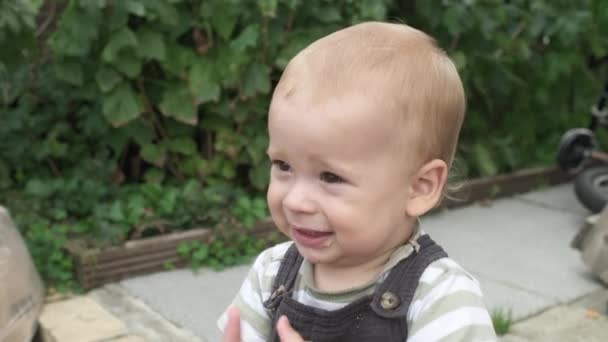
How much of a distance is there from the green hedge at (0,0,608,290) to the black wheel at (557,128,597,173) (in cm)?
75

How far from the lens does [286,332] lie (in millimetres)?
1437

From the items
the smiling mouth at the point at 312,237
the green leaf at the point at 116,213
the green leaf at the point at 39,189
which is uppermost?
the smiling mouth at the point at 312,237

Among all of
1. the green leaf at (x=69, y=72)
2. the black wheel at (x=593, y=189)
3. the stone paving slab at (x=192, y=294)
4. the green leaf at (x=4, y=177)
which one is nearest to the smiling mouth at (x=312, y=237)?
the stone paving slab at (x=192, y=294)

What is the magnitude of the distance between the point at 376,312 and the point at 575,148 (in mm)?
3112

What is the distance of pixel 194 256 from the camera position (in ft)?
10.4

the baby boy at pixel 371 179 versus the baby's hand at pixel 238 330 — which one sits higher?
the baby boy at pixel 371 179

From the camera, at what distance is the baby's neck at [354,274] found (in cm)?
154

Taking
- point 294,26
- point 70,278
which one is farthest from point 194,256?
point 294,26

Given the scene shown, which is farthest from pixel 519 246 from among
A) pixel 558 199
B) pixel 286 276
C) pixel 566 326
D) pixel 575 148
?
pixel 286 276

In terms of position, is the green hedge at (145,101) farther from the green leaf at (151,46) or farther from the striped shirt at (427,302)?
the striped shirt at (427,302)

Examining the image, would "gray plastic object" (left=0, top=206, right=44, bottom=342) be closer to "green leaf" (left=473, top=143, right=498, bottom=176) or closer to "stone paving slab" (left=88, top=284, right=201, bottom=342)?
"stone paving slab" (left=88, top=284, right=201, bottom=342)

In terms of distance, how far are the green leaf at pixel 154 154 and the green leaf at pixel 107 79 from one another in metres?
0.38

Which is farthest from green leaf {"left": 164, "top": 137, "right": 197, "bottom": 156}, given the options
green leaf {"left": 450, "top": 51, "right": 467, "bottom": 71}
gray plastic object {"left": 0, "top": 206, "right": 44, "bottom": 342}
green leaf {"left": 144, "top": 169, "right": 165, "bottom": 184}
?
green leaf {"left": 450, "top": 51, "right": 467, "bottom": 71}

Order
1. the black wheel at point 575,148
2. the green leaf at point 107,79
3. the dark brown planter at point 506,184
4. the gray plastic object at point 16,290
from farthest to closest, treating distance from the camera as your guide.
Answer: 1. the dark brown planter at point 506,184
2. the black wheel at point 575,148
3. the green leaf at point 107,79
4. the gray plastic object at point 16,290
